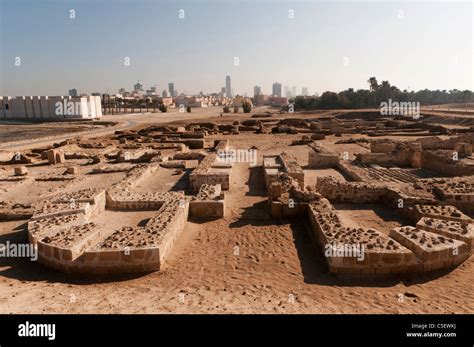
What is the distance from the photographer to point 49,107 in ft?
182

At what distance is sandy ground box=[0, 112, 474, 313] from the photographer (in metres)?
4.76

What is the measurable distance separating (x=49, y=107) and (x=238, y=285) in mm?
59752

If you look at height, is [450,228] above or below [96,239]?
above

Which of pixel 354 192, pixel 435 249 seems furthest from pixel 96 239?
pixel 354 192

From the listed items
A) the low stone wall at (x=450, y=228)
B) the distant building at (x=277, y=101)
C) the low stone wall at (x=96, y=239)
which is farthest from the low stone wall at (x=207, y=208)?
the distant building at (x=277, y=101)

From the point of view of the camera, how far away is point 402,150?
50.0 ft

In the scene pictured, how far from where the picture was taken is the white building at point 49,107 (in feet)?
177

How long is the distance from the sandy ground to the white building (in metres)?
51.0

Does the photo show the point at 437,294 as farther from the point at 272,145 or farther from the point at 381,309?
the point at 272,145

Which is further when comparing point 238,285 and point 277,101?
point 277,101

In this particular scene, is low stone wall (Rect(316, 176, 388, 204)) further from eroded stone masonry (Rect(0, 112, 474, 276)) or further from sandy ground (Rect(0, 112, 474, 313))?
sandy ground (Rect(0, 112, 474, 313))

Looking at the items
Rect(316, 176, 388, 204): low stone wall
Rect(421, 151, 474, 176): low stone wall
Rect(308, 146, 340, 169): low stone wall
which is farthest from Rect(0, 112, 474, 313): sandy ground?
Rect(308, 146, 340, 169): low stone wall

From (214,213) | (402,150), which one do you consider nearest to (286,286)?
(214,213)

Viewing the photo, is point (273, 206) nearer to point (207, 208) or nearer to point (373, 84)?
point (207, 208)
